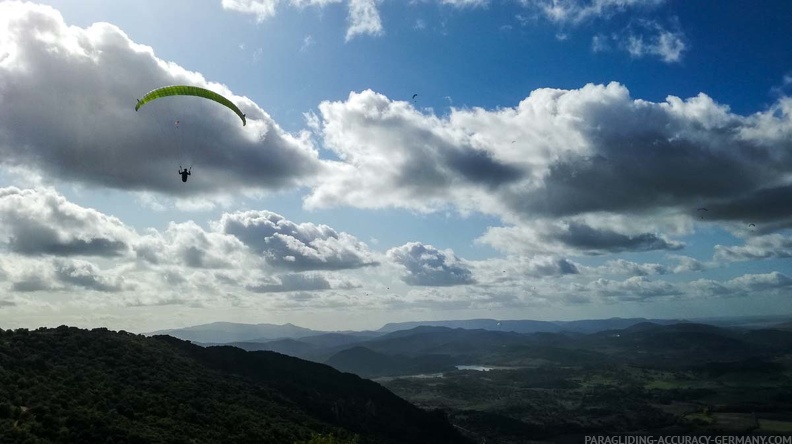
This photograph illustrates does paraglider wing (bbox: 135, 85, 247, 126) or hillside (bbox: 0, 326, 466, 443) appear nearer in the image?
hillside (bbox: 0, 326, 466, 443)

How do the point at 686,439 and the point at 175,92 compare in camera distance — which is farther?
the point at 686,439

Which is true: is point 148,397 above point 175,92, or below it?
below

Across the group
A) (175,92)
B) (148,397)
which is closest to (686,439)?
(148,397)

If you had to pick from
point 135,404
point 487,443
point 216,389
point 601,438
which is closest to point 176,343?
point 216,389

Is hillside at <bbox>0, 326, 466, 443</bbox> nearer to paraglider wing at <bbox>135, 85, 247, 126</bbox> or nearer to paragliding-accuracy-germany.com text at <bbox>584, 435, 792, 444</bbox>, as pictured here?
paraglider wing at <bbox>135, 85, 247, 126</bbox>

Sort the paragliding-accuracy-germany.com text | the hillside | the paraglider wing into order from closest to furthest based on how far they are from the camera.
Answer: the hillside → the paraglider wing → the paragliding-accuracy-germany.com text

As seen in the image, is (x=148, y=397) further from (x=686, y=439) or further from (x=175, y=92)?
(x=686, y=439)

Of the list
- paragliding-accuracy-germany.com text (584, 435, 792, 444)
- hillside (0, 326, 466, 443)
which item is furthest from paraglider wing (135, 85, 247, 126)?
paragliding-accuracy-germany.com text (584, 435, 792, 444)

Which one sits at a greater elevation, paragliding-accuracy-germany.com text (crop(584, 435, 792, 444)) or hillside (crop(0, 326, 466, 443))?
hillside (crop(0, 326, 466, 443))
